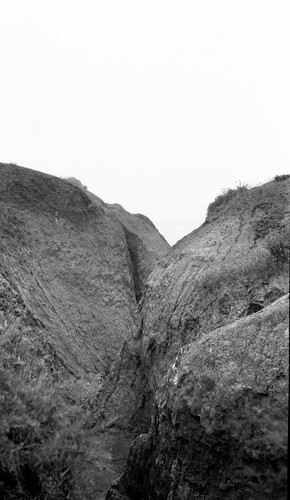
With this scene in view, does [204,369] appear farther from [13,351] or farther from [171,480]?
[13,351]

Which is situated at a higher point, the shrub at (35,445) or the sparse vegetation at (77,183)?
the sparse vegetation at (77,183)

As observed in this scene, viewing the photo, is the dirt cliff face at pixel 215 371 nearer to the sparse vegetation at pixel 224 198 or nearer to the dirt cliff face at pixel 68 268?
the sparse vegetation at pixel 224 198

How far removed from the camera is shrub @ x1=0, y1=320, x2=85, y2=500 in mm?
8141

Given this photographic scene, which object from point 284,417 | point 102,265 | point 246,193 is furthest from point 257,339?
point 102,265

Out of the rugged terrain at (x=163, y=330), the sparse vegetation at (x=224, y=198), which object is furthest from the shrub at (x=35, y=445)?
the sparse vegetation at (x=224, y=198)

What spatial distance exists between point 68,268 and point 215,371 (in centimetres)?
2246

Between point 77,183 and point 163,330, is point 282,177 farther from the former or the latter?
point 77,183

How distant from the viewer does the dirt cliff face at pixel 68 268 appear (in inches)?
1046

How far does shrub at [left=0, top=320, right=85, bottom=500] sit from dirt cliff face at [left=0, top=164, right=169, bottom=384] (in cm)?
1370

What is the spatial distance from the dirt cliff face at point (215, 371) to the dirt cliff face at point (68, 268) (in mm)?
5732

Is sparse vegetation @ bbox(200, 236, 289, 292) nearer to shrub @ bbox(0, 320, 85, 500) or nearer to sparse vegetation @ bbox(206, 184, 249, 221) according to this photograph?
sparse vegetation @ bbox(206, 184, 249, 221)

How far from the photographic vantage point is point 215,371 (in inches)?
444

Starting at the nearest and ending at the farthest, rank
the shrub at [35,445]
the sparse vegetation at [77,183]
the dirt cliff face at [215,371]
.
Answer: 1. the shrub at [35,445]
2. the dirt cliff face at [215,371]
3. the sparse vegetation at [77,183]

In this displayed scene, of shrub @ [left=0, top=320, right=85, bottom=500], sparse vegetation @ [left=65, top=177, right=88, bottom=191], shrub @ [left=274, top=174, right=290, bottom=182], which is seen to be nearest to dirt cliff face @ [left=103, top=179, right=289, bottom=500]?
shrub @ [left=274, top=174, right=290, bottom=182]
